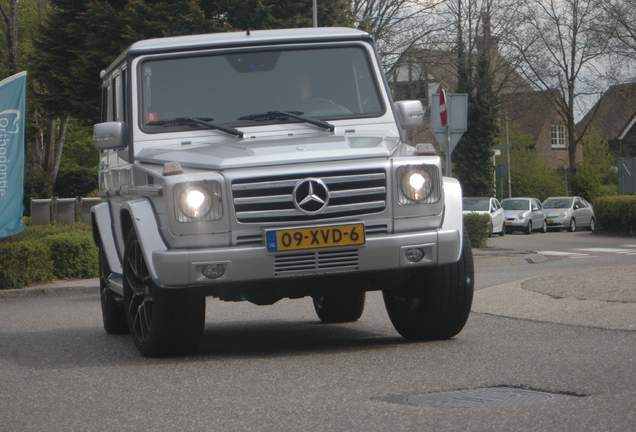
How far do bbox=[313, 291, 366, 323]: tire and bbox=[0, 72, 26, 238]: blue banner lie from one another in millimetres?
8105

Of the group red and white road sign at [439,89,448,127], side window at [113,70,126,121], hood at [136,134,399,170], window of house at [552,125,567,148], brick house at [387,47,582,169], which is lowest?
hood at [136,134,399,170]

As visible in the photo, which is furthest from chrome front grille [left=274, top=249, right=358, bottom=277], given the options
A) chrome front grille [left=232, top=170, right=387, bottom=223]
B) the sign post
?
the sign post

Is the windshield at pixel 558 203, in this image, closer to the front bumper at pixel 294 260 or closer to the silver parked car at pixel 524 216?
the silver parked car at pixel 524 216

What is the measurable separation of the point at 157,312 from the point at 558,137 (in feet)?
240

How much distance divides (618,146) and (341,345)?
7711cm

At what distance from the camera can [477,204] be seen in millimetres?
38219

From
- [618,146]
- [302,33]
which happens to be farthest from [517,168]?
[302,33]

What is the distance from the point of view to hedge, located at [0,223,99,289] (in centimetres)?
1555

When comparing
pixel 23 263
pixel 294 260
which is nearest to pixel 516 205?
pixel 23 263

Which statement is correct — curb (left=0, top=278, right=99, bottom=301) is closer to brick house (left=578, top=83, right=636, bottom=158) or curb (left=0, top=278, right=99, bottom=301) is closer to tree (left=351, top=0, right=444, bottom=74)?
tree (left=351, top=0, right=444, bottom=74)

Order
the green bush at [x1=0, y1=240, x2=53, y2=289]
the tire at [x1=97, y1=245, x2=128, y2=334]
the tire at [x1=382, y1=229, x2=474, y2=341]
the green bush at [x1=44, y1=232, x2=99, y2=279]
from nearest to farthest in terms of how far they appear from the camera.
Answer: the tire at [x1=382, y1=229, x2=474, y2=341]
the tire at [x1=97, y1=245, x2=128, y2=334]
the green bush at [x1=0, y1=240, x2=53, y2=289]
the green bush at [x1=44, y1=232, x2=99, y2=279]

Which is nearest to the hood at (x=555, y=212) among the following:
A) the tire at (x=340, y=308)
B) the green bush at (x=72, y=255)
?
the green bush at (x=72, y=255)

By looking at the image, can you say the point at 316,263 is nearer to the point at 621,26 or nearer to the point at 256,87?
the point at 256,87

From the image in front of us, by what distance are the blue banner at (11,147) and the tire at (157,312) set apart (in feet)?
30.6
